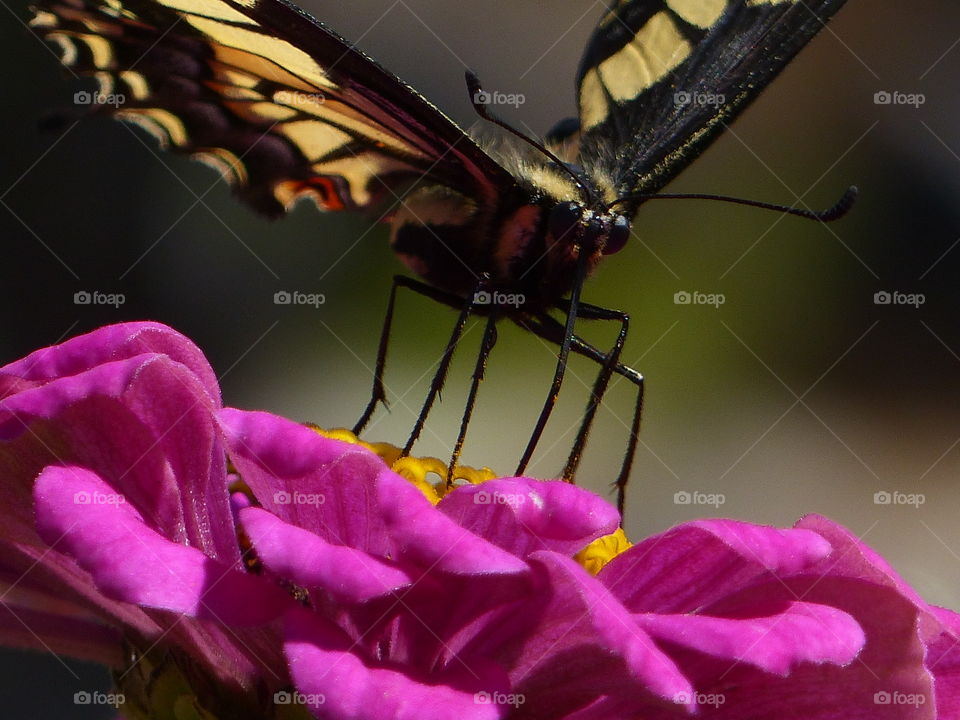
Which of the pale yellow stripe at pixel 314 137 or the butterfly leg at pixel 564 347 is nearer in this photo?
the butterfly leg at pixel 564 347

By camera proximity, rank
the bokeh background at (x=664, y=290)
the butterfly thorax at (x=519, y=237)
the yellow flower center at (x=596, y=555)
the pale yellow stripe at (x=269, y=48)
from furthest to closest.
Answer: the bokeh background at (x=664, y=290) → the butterfly thorax at (x=519, y=237) → the pale yellow stripe at (x=269, y=48) → the yellow flower center at (x=596, y=555)

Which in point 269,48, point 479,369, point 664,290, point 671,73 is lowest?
point 479,369

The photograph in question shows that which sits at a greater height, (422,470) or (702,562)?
(422,470)

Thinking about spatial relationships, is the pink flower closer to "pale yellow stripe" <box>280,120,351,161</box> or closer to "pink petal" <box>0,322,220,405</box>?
"pink petal" <box>0,322,220,405</box>

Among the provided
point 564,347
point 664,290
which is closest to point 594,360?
point 564,347

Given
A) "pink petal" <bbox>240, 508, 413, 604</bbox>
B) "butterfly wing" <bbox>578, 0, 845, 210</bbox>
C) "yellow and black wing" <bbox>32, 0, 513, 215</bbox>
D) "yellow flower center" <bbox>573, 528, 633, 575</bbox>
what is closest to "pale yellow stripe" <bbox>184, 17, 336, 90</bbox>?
"yellow and black wing" <bbox>32, 0, 513, 215</bbox>

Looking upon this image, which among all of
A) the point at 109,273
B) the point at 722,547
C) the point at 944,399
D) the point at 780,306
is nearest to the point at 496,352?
the point at 780,306

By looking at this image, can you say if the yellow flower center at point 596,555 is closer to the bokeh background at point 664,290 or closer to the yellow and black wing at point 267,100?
the yellow and black wing at point 267,100

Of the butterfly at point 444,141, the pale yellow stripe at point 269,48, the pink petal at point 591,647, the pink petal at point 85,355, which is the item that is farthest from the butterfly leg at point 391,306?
the pink petal at point 591,647

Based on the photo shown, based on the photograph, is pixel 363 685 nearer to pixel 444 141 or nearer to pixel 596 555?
pixel 596 555
